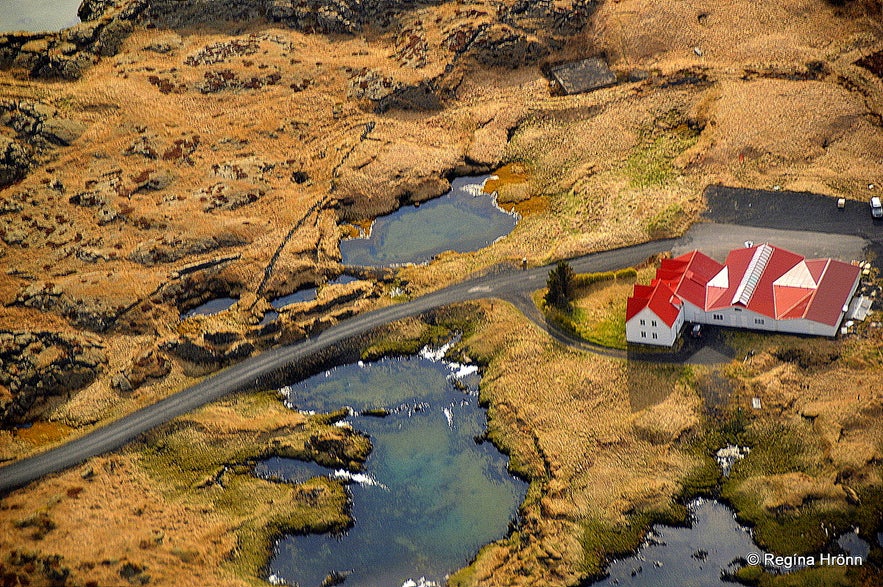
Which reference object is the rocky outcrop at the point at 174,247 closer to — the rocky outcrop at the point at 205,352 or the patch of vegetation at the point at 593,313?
the rocky outcrop at the point at 205,352

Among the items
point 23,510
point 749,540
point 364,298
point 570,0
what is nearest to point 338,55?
point 570,0

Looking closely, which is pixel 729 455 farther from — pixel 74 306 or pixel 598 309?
pixel 74 306

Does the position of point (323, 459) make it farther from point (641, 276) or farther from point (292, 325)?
point (641, 276)

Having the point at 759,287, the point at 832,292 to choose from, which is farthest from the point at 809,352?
the point at 759,287

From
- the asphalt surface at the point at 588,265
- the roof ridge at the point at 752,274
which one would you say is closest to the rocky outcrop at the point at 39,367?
the asphalt surface at the point at 588,265

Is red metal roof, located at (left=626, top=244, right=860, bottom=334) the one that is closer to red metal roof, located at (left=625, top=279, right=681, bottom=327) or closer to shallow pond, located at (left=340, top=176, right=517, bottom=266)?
red metal roof, located at (left=625, top=279, right=681, bottom=327)

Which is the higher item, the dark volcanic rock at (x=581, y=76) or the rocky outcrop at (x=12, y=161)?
the rocky outcrop at (x=12, y=161)
